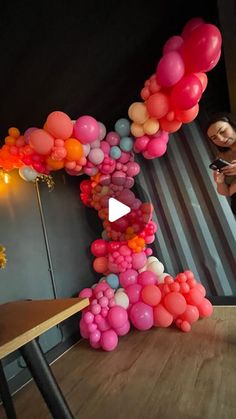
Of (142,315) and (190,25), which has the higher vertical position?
(190,25)

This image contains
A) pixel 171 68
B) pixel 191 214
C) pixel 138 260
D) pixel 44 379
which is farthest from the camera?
pixel 191 214

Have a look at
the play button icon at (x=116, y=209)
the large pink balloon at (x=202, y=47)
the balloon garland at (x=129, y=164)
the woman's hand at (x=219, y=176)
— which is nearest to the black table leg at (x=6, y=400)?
the balloon garland at (x=129, y=164)

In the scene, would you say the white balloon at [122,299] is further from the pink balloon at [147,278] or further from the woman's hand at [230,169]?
the woman's hand at [230,169]

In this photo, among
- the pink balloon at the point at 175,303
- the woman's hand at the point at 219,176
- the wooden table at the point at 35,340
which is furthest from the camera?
the pink balloon at the point at 175,303

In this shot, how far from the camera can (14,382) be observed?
1729 mm

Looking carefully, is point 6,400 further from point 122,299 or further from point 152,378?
point 122,299

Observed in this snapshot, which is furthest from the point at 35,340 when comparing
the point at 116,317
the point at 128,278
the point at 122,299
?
the point at 128,278

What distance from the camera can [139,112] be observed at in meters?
1.89

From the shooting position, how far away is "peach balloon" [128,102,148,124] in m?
1.87

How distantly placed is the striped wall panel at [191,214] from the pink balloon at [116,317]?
1.04 meters

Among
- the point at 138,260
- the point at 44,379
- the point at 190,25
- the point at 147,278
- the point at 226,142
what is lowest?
the point at 44,379

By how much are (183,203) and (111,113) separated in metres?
1.26

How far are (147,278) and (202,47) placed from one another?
1.76m

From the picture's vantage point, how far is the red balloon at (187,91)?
1.58 metres
